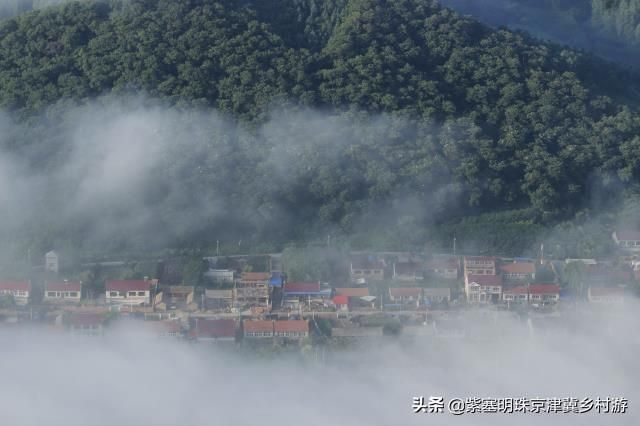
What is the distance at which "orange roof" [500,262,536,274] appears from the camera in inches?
861

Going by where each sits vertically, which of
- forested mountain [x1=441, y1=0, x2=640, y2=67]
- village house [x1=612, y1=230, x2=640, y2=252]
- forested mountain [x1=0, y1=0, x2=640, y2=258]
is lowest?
village house [x1=612, y1=230, x2=640, y2=252]

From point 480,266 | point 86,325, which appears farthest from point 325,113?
point 86,325

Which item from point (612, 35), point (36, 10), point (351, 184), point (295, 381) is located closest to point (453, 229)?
point (351, 184)

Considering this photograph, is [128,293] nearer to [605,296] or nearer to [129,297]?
[129,297]

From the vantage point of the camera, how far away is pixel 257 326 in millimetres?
20031

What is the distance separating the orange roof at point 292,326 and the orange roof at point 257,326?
0.34 ft

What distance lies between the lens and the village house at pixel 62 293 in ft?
68.9

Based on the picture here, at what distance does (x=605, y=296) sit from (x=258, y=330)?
18.1 feet

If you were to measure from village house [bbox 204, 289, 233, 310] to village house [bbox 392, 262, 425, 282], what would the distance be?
2.67 m

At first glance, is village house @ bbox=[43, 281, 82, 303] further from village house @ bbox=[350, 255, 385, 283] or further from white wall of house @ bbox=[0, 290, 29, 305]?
village house @ bbox=[350, 255, 385, 283]

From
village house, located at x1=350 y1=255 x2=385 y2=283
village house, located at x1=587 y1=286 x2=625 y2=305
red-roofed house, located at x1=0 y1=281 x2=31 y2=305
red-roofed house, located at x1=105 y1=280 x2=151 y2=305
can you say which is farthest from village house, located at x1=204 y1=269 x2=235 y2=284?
village house, located at x1=587 y1=286 x2=625 y2=305

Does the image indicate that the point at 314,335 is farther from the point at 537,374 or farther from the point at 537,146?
the point at 537,146

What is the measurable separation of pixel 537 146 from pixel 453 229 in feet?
9.00

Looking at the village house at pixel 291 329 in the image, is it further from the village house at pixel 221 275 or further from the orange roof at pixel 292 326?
the village house at pixel 221 275
